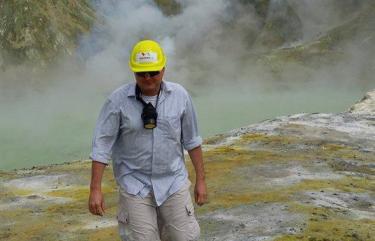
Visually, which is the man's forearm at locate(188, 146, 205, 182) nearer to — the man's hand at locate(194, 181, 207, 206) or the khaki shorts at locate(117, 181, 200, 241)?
the man's hand at locate(194, 181, 207, 206)

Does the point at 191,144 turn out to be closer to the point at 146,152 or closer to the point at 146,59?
the point at 146,152

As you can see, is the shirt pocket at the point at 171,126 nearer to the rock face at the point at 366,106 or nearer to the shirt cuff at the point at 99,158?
the shirt cuff at the point at 99,158

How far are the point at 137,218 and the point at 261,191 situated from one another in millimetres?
13718

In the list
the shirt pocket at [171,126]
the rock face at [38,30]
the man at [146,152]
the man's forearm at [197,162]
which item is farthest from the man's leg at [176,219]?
the rock face at [38,30]

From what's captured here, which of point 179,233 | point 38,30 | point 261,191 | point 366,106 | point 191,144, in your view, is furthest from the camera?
point 38,30

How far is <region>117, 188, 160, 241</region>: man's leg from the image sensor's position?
890cm

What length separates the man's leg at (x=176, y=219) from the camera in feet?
30.0

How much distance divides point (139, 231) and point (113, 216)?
11.1 meters

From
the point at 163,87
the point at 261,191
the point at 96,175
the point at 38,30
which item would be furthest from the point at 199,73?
the point at 96,175

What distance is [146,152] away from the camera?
9031 mm

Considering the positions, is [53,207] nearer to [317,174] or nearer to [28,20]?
[317,174]

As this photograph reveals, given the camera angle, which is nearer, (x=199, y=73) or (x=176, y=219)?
(x=176, y=219)

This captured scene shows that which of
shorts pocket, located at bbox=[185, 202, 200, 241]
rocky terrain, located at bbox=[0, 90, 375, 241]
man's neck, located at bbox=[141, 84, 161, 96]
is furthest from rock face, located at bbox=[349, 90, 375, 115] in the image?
man's neck, located at bbox=[141, 84, 161, 96]

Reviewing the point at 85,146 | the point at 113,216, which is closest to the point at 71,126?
the point at 85,146
